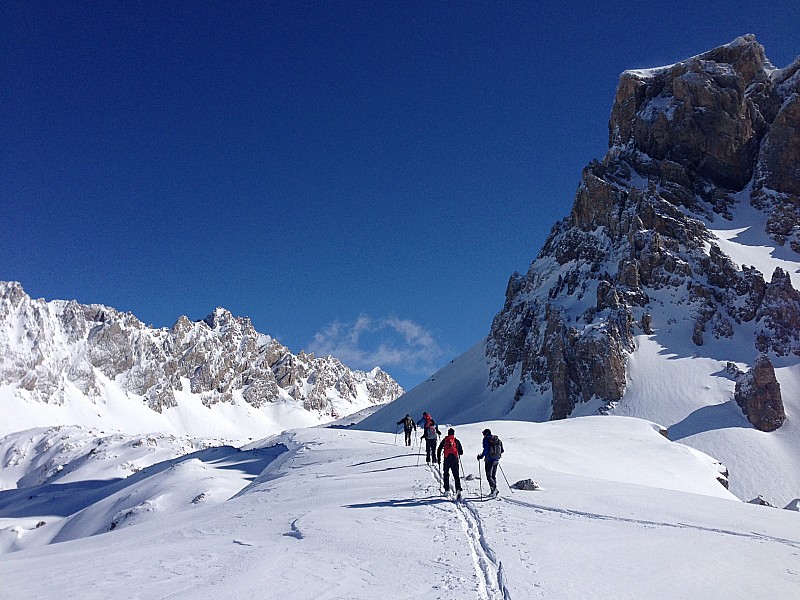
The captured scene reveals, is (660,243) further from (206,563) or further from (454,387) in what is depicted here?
(206,563)

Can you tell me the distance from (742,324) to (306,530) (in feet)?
237

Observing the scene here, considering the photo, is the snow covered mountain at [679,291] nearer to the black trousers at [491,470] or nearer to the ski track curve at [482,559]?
the black trousers at [491,470]

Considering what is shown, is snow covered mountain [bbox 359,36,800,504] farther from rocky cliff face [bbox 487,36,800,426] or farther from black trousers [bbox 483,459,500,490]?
black trousers [bbox 483,459,500,490]

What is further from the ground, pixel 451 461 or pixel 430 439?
pixel 430 439

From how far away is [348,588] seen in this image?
20.9 ft

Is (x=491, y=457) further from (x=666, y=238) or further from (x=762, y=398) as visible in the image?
(x=666, y=238)

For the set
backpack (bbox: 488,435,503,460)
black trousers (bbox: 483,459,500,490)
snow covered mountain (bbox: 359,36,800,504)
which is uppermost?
snow covered mountain (bbox: 359,36,800,504)

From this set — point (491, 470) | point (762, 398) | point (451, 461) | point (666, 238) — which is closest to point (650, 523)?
point (491, 470)

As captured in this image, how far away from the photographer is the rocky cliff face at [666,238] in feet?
212

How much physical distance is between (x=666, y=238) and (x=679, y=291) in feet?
28.6

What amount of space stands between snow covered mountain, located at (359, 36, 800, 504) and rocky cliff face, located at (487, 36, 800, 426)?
0.76 ft

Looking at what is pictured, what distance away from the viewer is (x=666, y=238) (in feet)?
241

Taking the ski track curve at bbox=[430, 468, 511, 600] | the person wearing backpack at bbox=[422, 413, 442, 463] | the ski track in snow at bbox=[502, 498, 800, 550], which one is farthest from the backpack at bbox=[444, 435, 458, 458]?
the person wearing backpack at bbox=[422, 413, 442, 463]

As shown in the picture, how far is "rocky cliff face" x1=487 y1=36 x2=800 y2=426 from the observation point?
64562 millimetres
